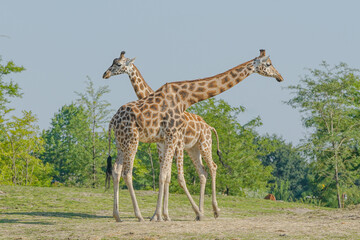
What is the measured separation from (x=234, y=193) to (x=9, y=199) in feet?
58.9

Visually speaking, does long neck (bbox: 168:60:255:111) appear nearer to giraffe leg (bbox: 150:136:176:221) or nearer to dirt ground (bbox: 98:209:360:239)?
giraffe leg (bbox: 150:136:176:221)

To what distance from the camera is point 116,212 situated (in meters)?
11.1

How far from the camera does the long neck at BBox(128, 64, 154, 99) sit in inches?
531

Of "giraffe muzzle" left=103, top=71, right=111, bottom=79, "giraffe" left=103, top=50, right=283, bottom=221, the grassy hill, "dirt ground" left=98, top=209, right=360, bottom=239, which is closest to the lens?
"dirt ground" left=98, top=209, right=360, bottom=239

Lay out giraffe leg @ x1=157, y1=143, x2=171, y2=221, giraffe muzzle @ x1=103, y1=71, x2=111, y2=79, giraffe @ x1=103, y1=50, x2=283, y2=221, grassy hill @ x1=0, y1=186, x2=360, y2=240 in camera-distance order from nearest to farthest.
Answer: grassy hill @ x1=0, y1=186, x2=360, y2=240, giraffe @ x1=103, y1=50, x2=283, y2=221, giraffe leg @ x1=157, y1=143, x2=171, y2=221, giraffe muzzle @ x1=103, y1=71, x2=111, y2=79

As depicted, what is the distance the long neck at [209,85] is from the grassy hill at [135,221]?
9.71 ft

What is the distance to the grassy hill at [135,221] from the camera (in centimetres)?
893

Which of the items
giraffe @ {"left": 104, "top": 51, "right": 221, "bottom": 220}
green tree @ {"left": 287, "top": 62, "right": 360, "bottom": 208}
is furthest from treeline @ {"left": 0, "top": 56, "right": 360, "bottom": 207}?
giraffe @ {"left": 104, "top": 51, "right": 221, "bottom": 220}

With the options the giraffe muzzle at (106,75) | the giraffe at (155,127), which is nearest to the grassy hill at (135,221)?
the giraffe at (155,127)

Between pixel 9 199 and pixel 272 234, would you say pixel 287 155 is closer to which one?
pixel 9 199

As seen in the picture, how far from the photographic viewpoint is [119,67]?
13.3m

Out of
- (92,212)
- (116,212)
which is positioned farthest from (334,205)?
(116,212)

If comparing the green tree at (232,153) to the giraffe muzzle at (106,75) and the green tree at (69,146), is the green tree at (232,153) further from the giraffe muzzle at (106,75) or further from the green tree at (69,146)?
the giraffe muzzle at (106,75)

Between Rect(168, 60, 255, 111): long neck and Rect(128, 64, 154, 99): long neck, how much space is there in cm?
182
